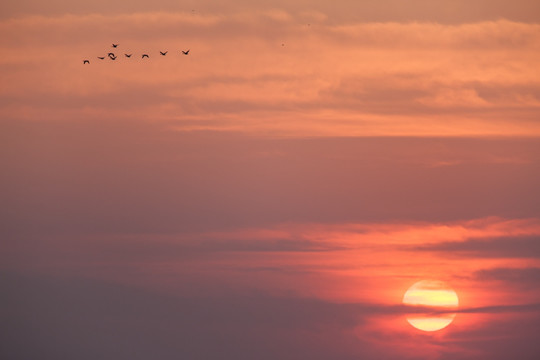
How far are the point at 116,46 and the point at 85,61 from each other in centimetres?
491

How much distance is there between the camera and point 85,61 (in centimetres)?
7769

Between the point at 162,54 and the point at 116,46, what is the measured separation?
438 cm

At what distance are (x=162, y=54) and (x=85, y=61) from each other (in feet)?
28.5

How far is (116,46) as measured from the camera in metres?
74.4

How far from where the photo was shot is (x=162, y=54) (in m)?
73.9
